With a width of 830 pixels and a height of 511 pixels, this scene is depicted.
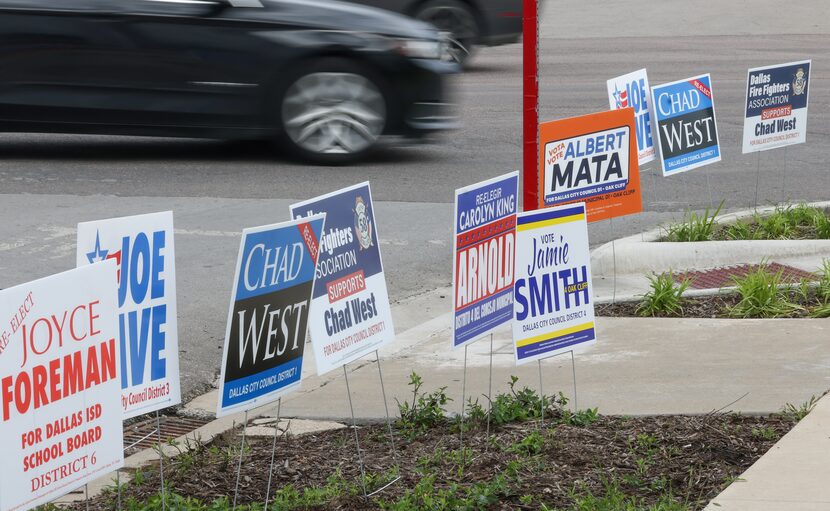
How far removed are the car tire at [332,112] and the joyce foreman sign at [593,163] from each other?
13.3 feet

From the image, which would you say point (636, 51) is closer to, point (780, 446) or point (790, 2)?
point (790, 2)

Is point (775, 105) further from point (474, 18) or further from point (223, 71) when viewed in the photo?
point (474, 18)

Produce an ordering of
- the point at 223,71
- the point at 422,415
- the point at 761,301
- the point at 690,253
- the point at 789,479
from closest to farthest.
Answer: the point at 789,479 < the point at 422,415 < the point at 761,301 < the point at 690,253 < the point at 223,71

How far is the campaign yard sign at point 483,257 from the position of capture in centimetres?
514

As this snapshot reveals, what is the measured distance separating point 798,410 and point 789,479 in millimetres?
930

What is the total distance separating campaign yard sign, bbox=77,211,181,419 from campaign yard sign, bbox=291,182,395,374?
0.50 metres

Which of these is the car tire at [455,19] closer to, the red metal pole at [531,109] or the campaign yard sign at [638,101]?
the campaign yard sign at [638,101]

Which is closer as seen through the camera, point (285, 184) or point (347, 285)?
point (347, 285)

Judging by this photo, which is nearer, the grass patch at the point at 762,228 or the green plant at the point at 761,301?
the green plant at the point at 761,301

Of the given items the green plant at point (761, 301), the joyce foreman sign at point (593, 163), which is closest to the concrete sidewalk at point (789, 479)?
the green plant at point (761, 301)

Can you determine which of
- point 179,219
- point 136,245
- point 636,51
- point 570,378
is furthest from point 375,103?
point 636,51

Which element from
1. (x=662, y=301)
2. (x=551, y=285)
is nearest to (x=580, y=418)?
(x=551, y=285)

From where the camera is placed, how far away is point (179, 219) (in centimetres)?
977

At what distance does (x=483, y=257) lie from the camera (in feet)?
17.4
